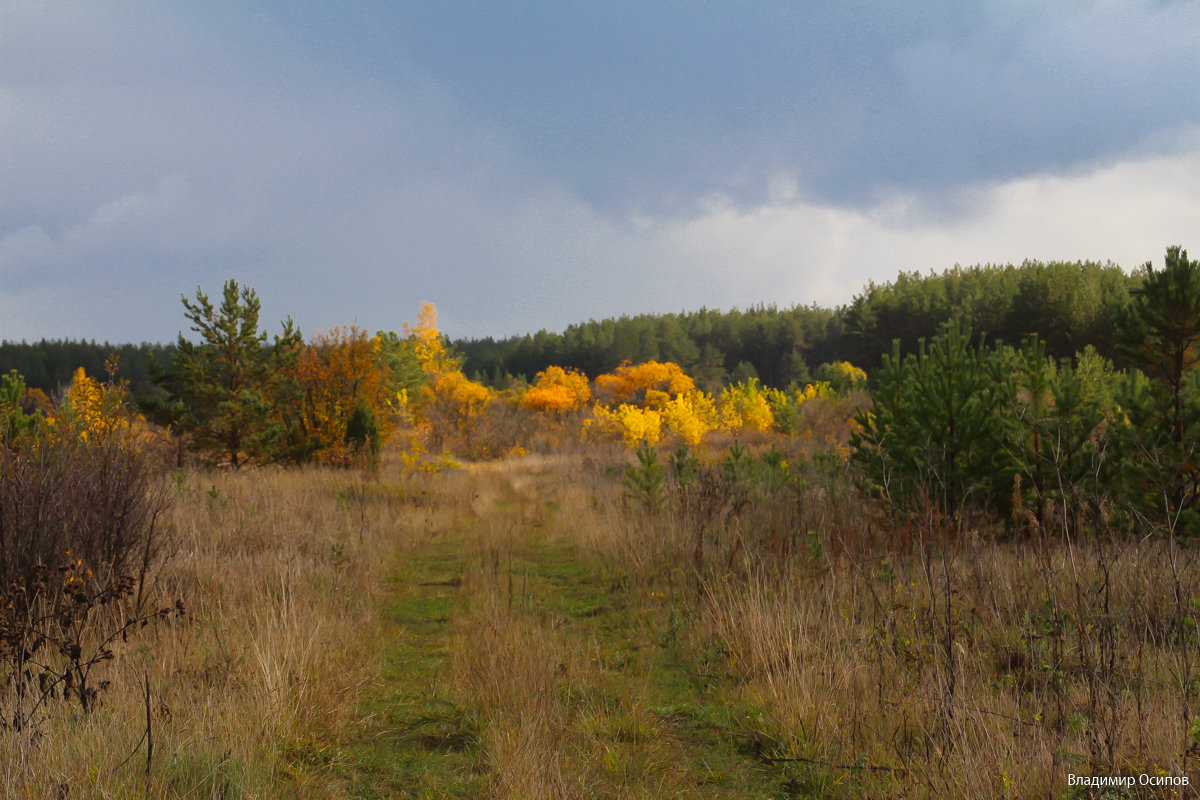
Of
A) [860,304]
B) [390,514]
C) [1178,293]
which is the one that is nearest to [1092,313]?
[860,304]

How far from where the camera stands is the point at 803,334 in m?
84.0

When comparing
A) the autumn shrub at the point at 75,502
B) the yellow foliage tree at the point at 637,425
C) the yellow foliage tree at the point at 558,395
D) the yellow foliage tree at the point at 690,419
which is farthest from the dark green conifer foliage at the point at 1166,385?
the yellow foliage tree at the point at 558,395

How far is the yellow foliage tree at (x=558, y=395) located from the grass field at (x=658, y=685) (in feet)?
109

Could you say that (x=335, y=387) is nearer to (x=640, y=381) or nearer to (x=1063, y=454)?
(x=1063, y=454)

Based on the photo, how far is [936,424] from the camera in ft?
23.5

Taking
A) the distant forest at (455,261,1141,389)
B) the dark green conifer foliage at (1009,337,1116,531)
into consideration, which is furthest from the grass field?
the distant forest at (455,261,1141,389)

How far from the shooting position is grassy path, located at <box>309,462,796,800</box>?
317 cm

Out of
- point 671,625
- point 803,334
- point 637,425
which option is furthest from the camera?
point 803,334

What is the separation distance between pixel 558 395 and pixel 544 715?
3729 centimetres

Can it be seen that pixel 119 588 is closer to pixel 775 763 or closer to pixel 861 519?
pixel 775 763

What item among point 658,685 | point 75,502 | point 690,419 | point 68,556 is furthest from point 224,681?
point 690,419

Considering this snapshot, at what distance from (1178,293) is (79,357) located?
114708 millimetres

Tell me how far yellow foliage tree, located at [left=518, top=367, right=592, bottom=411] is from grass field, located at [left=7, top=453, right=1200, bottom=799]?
3337cm

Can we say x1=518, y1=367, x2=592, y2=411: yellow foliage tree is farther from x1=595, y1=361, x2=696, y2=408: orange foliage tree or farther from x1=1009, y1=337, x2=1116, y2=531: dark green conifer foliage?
x1=1009, y1=337, x2=1116, y2=531: dark green conifer foliage
